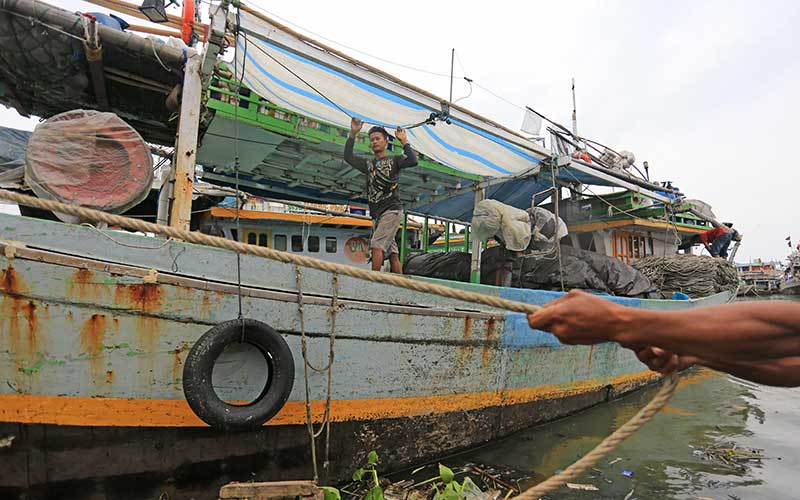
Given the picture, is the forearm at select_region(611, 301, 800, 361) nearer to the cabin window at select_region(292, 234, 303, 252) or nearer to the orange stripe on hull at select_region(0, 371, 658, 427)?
the orange stripe on hull at select_region(0, 371, 658, 427)

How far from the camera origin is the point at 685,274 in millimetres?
8547

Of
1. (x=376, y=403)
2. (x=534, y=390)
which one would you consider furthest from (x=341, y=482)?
(x=534, y=390)

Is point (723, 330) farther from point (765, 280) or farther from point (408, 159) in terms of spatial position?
point (765, 280)

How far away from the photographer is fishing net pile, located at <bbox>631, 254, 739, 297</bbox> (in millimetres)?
8516

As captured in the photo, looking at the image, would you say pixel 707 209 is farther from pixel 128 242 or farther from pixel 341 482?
pixel 128 242

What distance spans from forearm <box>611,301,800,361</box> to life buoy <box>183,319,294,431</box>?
8.29ft

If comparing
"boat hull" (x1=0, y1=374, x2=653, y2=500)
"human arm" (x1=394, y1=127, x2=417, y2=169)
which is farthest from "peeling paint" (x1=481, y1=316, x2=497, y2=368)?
"human arm" (x1=394, y1=127, x2=417, y2=169)

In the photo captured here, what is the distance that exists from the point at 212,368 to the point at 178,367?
289mm

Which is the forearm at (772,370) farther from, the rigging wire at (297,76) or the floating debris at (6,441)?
the rigging wire at (297,76)

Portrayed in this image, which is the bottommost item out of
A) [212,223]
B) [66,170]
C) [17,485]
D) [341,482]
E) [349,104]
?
[341,482]

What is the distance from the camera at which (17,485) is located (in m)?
2.67

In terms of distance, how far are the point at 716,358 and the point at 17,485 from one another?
3.89 meters

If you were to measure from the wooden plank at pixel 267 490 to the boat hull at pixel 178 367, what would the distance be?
72cm

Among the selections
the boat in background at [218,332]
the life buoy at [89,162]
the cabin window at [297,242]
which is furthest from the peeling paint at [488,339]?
the cabin window at [297,242]
